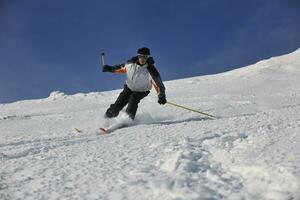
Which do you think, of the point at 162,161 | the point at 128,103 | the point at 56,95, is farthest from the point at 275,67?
the point at 162,161

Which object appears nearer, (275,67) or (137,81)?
(137,81)

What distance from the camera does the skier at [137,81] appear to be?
9.65 m

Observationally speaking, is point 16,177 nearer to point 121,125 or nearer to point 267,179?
point 267,179

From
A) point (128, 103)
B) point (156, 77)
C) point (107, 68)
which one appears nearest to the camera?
point (156, 77)

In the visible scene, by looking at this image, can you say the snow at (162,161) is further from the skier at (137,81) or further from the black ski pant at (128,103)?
A: the skier at (137,81)

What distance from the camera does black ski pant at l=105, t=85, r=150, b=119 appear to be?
969 cm

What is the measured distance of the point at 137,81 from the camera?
32.5 feet

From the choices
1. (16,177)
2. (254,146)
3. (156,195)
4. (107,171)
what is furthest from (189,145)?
(16,177)

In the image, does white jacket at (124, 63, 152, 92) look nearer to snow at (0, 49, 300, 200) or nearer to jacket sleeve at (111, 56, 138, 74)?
jacket sleeve at (111, 56, 138, 74)

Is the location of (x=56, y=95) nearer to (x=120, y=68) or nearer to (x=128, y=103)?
(x=120, y=68)

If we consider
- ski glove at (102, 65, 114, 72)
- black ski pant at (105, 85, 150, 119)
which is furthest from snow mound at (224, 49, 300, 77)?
black ski pant at (105, 85, 150, 119)

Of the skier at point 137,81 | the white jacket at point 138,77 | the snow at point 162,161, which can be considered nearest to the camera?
the snow at point 162,161

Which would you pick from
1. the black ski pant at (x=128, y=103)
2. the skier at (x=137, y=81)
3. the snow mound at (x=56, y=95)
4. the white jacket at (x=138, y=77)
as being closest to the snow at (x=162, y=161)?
the black ski pant at (x=128, y=103)

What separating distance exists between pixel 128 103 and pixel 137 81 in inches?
18.1
